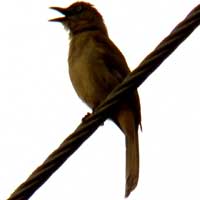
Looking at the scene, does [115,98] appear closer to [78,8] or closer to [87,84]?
[87,84]

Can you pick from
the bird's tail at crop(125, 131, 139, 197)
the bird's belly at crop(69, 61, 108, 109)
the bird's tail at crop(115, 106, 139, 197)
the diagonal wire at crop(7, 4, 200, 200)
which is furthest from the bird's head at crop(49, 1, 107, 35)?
the diagonal wire at crop(7, 4, 200, 200)

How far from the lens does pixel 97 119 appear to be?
187 inches

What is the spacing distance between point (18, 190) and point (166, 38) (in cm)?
137

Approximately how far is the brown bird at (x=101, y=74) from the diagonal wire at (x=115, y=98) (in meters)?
1.37

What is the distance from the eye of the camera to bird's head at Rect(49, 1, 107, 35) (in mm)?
8169

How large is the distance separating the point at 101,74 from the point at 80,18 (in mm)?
1555

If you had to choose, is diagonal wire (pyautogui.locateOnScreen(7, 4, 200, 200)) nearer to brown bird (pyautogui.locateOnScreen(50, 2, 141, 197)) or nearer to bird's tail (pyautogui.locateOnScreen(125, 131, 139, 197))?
bird's tail (pyautogui.locateOnScreen(125, 131, 139, 197))

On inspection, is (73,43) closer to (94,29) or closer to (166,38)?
(94,29)

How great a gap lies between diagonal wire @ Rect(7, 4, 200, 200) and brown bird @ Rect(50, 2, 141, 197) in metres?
1.37

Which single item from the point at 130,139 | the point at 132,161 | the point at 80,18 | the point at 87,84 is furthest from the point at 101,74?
the point at 80,18

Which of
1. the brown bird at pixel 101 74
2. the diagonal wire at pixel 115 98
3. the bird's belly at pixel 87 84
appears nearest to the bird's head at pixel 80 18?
the brown bird at pixel 101 74

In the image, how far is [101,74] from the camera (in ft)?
23.2

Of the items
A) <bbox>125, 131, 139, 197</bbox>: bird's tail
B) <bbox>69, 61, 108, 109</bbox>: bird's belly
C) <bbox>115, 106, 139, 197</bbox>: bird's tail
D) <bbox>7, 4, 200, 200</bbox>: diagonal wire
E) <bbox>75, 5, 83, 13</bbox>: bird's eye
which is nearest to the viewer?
<bbox>7, 4, 200, 200</bbox>: diagonal wire

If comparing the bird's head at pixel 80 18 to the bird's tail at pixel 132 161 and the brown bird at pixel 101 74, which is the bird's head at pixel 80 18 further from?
the bird's tail at pixel 132 161
